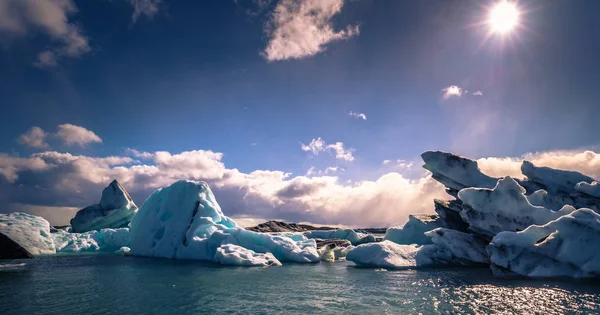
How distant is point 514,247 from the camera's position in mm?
17297

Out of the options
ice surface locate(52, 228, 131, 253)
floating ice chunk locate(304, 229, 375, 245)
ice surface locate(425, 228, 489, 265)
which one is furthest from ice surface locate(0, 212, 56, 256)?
ice surface locate(425, 228, 489, 265)

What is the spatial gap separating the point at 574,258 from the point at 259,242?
2033cm

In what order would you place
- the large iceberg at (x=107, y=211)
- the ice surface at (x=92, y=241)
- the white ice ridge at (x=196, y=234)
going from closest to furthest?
the white ice ridge at (x=196, y=234) < the ice surface at (x=92, y=241) < the large iceberg at (x=107, y=211)

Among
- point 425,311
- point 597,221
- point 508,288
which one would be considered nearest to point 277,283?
point 425,311

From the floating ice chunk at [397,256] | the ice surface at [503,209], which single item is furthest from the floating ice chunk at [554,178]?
the floating ice chunk at [397,256]

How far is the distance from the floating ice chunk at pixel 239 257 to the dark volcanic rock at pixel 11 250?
18.5m

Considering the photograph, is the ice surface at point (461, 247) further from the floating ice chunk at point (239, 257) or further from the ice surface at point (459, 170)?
the floating ice chunk at point (239, 257)

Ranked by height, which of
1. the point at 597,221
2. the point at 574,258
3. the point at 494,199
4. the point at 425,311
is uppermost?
the point at 494,199

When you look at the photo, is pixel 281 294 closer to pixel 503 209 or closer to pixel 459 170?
pixel 503 209

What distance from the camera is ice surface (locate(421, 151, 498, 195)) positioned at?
2586cm

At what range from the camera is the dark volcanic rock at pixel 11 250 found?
2748 centimetres

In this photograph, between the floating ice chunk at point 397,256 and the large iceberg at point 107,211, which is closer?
the floating ice chunk at point 397,256

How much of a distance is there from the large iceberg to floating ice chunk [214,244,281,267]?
3383cm

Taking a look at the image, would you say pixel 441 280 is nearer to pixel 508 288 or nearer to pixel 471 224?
pixel 508 288
